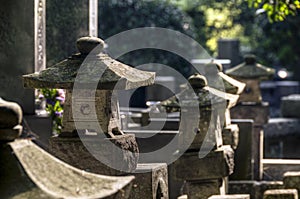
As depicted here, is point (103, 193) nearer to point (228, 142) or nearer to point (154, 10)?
point (228, 142)

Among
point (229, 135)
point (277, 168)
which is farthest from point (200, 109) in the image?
point (277, 168)

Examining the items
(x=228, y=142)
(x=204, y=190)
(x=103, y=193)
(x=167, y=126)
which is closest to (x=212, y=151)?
(x=204, y=190)

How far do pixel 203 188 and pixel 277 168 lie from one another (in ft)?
13.6

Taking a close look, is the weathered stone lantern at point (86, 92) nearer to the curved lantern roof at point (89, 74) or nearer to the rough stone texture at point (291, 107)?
the curved lantern roof at point (89, 74)

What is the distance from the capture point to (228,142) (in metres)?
12.0

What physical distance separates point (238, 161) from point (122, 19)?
14698mm

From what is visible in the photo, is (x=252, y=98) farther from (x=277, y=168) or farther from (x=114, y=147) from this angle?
(x=114, y=147)

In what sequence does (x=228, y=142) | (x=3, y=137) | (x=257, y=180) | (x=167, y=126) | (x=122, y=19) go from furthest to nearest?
1. (x=122, y=19)
2. (x=257, y=180)
3. (x=167, y=126)
4. (x=228, y=142)
5. (x=3, y=137)

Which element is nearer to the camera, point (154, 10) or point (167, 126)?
point (167, 126)

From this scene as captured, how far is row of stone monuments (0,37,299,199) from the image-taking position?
5605 millimetres

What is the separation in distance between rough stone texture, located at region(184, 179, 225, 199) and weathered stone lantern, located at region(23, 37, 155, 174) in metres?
2.28

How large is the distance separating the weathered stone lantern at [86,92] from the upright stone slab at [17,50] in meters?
3.59

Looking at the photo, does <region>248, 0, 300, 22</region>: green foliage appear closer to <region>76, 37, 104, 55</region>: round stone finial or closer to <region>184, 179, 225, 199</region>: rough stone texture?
<region>184, 179, 225, 199</region>: rough stone texture

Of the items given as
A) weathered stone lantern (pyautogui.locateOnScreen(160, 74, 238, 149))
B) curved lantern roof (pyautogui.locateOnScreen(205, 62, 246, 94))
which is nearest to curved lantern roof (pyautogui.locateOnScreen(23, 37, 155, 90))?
weathered stone lantern (pyautogui.locateOnScreen(160, 74, 238, 149))
